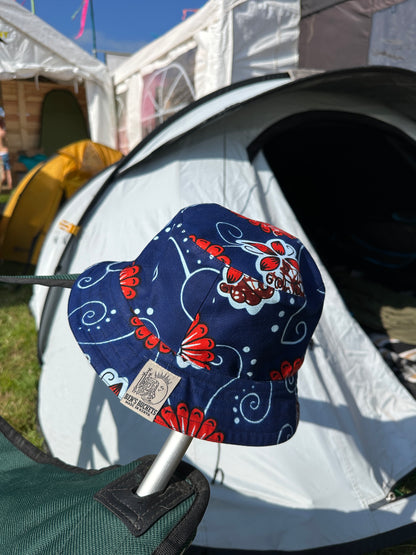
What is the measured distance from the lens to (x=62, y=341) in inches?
61.3

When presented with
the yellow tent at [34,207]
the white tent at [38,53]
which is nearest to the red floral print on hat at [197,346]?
the yellow tent at [34,207]

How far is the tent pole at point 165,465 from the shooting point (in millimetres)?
546

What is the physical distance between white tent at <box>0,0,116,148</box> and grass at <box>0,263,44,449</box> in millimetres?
3365

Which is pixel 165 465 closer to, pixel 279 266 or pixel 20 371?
pixel 279 266

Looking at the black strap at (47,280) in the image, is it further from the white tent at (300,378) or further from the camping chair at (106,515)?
the white tent at (300,378)

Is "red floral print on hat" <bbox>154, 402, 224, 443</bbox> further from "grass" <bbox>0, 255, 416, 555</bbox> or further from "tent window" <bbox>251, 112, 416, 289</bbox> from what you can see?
"tent window" <bbox>251, 112, 416, 289</bbox>

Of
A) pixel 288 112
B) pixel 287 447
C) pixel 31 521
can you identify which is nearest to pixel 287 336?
pixel 31 521

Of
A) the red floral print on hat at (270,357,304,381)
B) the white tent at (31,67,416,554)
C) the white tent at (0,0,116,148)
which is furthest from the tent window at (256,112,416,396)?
the white tent at (0,0,116,148)

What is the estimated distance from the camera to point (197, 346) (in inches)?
21.1

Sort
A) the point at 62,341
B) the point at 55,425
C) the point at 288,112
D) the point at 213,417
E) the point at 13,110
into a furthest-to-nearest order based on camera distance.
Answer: the point at 13,110 → the point at 288,112 → the point at 62,341 → the point at 55,425 → the point at 213,417

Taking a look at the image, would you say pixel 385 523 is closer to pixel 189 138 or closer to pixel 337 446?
pixel 337 446

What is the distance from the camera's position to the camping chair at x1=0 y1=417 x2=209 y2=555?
0.53 m

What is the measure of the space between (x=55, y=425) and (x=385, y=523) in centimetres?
107

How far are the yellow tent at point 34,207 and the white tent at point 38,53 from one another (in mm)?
2431
